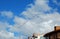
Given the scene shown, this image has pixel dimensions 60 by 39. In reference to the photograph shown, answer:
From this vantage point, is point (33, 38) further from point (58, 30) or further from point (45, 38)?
point (58, 30)

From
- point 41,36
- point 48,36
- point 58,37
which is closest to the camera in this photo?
point 58,37

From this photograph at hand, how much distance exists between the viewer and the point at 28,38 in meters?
66.2

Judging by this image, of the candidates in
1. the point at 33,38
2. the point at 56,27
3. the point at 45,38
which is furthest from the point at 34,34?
the point at 56,27

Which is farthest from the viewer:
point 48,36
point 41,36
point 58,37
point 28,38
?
point 28,38

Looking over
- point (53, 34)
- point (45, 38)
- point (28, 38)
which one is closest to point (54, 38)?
point (53, 34)

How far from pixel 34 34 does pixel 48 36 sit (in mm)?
8160

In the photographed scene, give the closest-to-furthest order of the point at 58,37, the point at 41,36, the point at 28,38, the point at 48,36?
the point at 58,37, the point at 48,36, the point at 41,36, the point at 28,38

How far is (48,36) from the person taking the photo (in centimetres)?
5653

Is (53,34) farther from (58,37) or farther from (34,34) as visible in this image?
(34,34)

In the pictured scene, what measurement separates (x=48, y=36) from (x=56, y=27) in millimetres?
3415

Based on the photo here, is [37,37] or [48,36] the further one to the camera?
[37,37]

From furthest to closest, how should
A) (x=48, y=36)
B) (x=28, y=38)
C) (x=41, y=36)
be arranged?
(x=28, y=38), (x=41, y=36), (x=48, y=36)

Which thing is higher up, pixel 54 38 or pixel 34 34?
pixel 34 34

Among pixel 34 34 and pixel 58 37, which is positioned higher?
pixel 34 34
